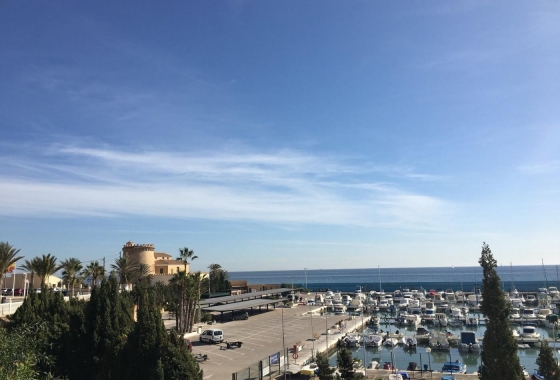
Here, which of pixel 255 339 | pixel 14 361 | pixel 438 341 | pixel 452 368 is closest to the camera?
pixel 14 361

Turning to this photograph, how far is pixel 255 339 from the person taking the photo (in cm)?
4512

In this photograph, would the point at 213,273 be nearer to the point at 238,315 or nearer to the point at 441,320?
the point at 238,315

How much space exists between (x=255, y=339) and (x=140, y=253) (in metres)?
39.9

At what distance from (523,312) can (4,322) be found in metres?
67.5

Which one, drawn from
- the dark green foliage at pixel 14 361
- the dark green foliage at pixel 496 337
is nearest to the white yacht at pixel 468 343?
the dark green foliage at pixel 496 337

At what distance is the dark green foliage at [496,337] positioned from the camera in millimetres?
20984

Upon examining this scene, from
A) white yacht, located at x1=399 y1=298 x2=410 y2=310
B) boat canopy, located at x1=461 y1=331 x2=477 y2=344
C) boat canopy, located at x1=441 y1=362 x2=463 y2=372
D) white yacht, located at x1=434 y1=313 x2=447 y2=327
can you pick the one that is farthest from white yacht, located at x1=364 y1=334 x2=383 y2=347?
white yacht, located at x1=399 y1=298 x2=410 y2=310

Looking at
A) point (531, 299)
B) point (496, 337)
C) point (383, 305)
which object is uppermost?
point (496, 337)

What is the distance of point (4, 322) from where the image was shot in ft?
98.9

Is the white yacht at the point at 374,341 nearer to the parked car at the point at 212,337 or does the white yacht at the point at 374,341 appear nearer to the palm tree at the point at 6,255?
the parked car at the point at 212,337

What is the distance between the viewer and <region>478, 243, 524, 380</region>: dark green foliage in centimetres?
2098

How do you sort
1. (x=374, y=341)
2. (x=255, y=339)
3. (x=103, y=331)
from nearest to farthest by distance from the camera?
1. (x=103, y=331)
2. (x=255, y=339)
3. (x=374, y=341)

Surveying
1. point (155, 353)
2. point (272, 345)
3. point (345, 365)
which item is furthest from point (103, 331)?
point (272, 345)

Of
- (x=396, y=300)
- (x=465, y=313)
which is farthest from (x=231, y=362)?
(x=396, y=300)
